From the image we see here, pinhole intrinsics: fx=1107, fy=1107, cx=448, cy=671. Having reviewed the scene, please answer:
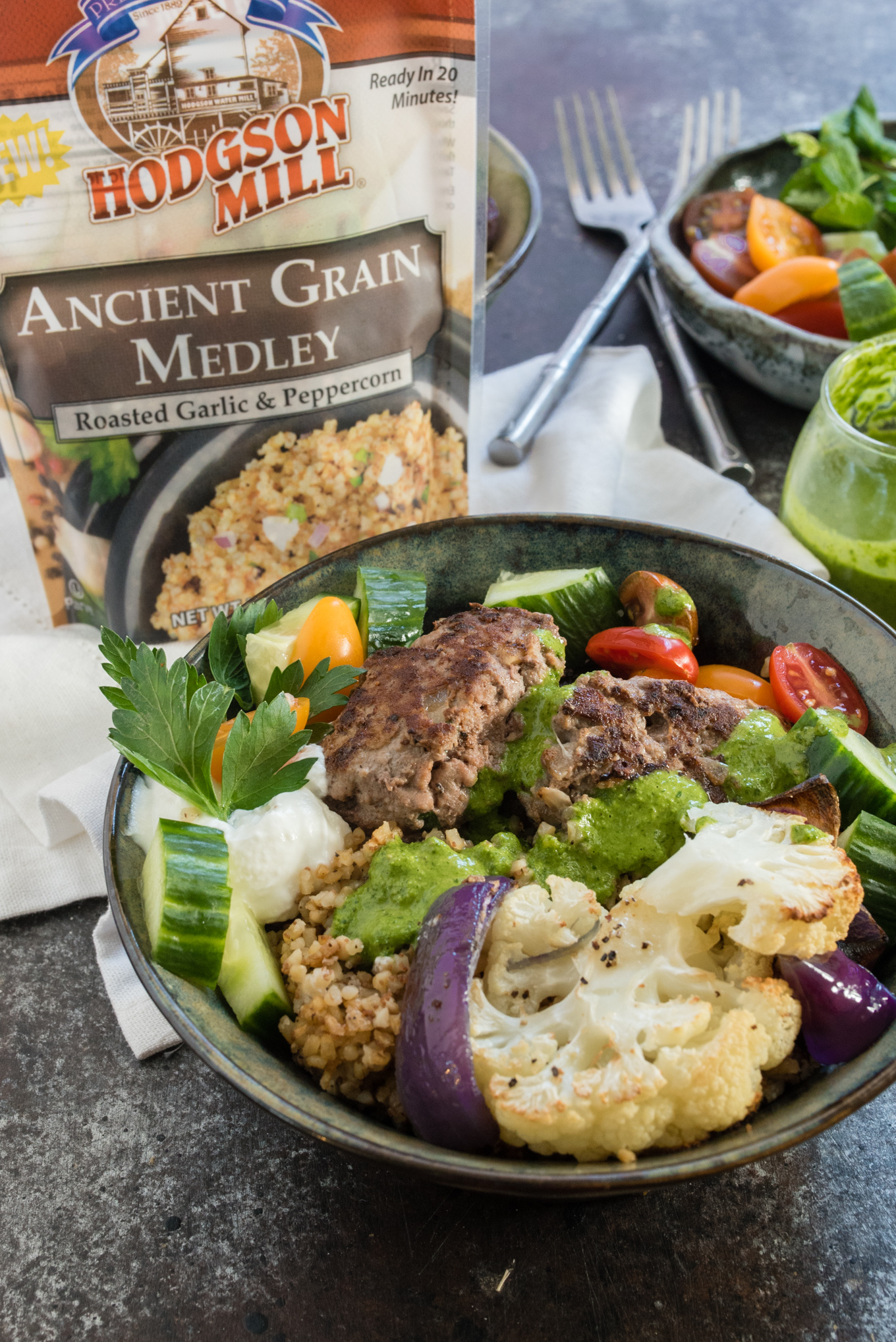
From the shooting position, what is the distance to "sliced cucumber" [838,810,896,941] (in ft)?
5.78

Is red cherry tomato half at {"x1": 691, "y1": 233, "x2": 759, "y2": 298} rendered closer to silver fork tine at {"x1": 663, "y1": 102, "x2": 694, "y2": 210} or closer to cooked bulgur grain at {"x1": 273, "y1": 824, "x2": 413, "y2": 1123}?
silver fork tine at {"x1": 663, "y1": 102, "x2": 694, "y2": 210}

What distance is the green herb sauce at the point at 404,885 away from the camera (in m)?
1.69

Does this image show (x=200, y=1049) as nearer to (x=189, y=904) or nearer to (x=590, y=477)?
(x=189, y=904)

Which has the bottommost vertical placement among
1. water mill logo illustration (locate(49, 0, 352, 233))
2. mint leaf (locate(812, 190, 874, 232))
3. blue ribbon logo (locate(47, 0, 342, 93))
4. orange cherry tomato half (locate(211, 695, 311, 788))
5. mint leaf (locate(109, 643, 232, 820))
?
orange cherry tomato half (locate(211, 695, 311, 788))

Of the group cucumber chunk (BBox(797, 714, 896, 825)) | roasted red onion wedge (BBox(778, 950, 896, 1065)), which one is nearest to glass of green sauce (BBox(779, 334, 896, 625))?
cucumber chunk (BBox(797, 714, 896, 825))

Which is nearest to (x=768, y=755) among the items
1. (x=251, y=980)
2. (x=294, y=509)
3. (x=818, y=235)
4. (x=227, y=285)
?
(x=251, y=980)

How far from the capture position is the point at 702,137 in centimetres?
425

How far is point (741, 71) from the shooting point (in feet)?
15.5

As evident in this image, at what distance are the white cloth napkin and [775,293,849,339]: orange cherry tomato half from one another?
43 centimetres

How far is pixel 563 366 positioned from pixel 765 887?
2.07m

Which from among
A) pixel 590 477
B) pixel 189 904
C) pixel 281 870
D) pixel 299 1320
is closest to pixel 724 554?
pixel 590 477

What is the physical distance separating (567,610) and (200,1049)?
3.73 feet

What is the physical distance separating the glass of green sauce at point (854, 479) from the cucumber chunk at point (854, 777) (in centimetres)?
84

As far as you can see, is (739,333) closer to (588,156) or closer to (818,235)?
(818,235)
